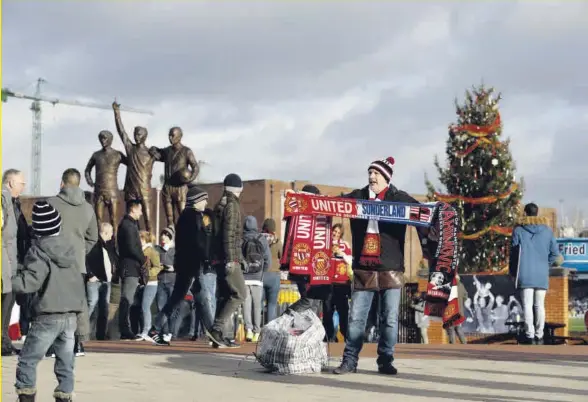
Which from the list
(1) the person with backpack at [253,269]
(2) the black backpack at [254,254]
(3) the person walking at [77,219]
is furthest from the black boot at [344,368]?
(2) the black backpack at [254,254]

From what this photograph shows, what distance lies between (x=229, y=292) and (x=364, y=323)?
324cm

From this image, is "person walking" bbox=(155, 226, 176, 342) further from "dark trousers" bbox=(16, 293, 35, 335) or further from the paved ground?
the paved ground

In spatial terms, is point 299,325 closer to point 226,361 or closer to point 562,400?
point 226,361

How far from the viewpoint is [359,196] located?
9.88 meters

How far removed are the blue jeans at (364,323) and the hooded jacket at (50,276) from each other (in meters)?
3.20

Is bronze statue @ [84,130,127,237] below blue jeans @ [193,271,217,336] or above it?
above

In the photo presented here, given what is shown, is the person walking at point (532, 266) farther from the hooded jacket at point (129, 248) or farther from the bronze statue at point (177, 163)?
the bronze statue at point (177, 163)

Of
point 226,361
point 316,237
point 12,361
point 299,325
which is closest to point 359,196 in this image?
point 316,237

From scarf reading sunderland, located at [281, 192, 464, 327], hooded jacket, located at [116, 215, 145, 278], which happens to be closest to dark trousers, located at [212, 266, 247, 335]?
hooded jacket, located at [116, 215, 145, 278]

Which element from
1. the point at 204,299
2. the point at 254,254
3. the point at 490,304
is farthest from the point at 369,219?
the point at 490,304

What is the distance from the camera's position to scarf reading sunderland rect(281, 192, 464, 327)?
380 inches

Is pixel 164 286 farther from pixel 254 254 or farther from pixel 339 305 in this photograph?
pixel 339 305

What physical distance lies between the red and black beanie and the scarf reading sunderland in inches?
11.0

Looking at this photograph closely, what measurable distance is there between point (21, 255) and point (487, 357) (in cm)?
539
